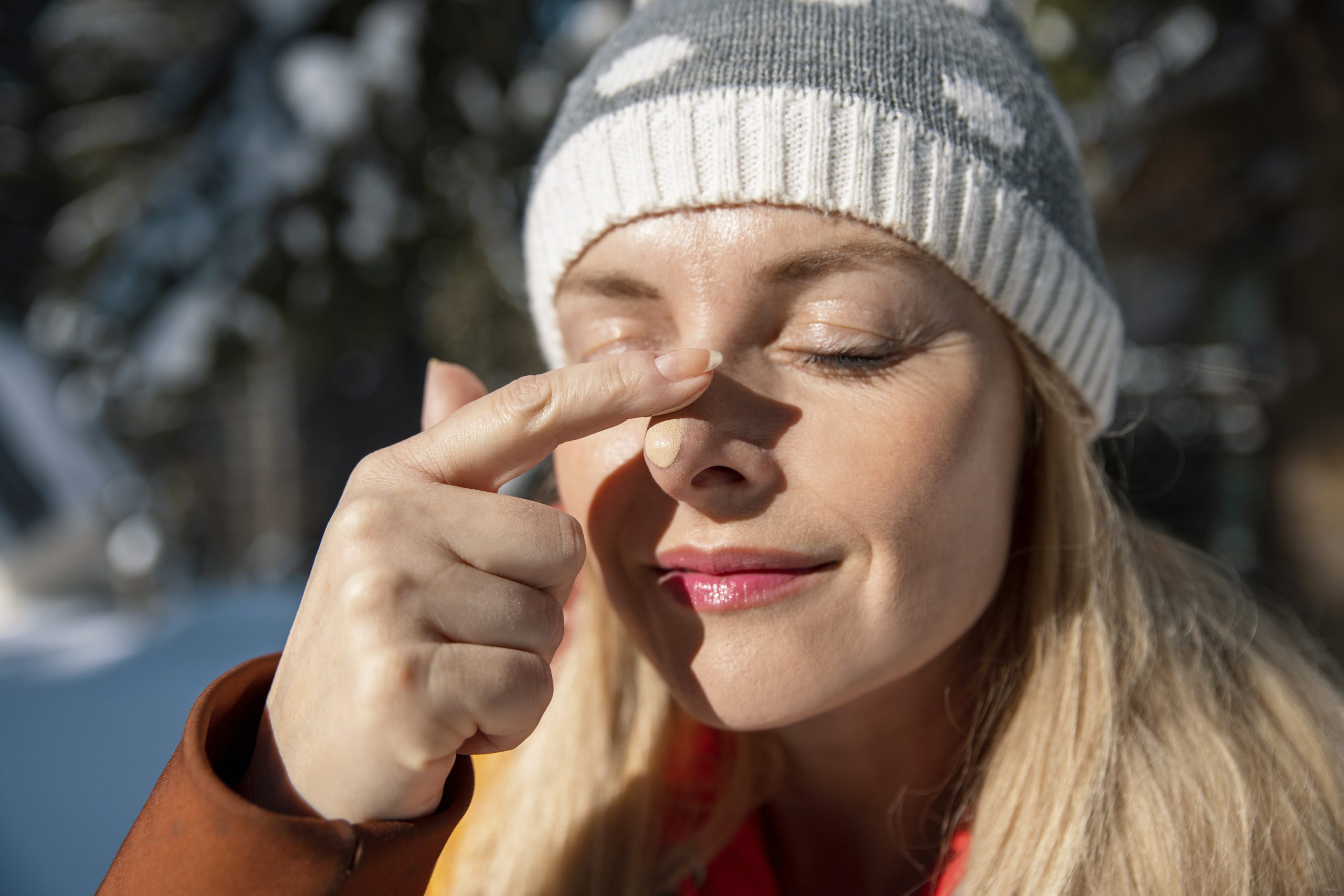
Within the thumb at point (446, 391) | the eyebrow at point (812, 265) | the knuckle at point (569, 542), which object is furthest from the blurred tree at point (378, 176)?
the knuckle at point (569, 542)

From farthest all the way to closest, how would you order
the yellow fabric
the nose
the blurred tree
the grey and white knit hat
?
1. the blurred tree
2. the yellow fabric
3. the grey and white knit hat
4. the nose

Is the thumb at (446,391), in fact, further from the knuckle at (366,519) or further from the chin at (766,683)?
the chin at (766,683)

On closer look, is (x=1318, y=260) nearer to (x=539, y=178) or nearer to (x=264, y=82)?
(x=539, y=178)

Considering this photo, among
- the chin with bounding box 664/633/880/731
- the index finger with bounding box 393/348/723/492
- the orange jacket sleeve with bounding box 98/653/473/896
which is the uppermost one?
the index finger with bounding box 393/348/723/492

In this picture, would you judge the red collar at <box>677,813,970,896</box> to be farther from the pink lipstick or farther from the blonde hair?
the pink lipstick

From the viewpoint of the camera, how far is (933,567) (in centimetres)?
125

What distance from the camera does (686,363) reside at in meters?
1.13

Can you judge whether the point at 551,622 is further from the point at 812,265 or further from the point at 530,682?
the point at 812,265

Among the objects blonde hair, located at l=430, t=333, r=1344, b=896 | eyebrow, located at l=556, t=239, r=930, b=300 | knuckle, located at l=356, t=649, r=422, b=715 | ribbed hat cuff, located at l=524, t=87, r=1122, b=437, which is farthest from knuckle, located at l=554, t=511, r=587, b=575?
blonde hair, located at l=430, t=333, r=1344, b=896

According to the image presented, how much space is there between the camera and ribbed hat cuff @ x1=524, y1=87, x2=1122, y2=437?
1.24 meters

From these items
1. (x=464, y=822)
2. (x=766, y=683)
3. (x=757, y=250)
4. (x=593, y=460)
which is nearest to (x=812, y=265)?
(x=757, y=250)

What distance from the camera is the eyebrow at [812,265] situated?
1.21 m

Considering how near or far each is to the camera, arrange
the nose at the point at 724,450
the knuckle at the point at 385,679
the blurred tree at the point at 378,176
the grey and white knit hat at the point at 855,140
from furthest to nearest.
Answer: the blurred tree at the point at 378,176
the grey and white knit hat at the point at 855,140
the nose at the point at 724,450
the knuckle at the point at 385,679

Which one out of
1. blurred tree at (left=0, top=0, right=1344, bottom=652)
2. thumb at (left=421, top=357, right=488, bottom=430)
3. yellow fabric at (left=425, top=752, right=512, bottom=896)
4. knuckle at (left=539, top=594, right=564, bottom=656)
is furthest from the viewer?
blurred tree at (left=0, top=0, right=1344, bottom=652)
